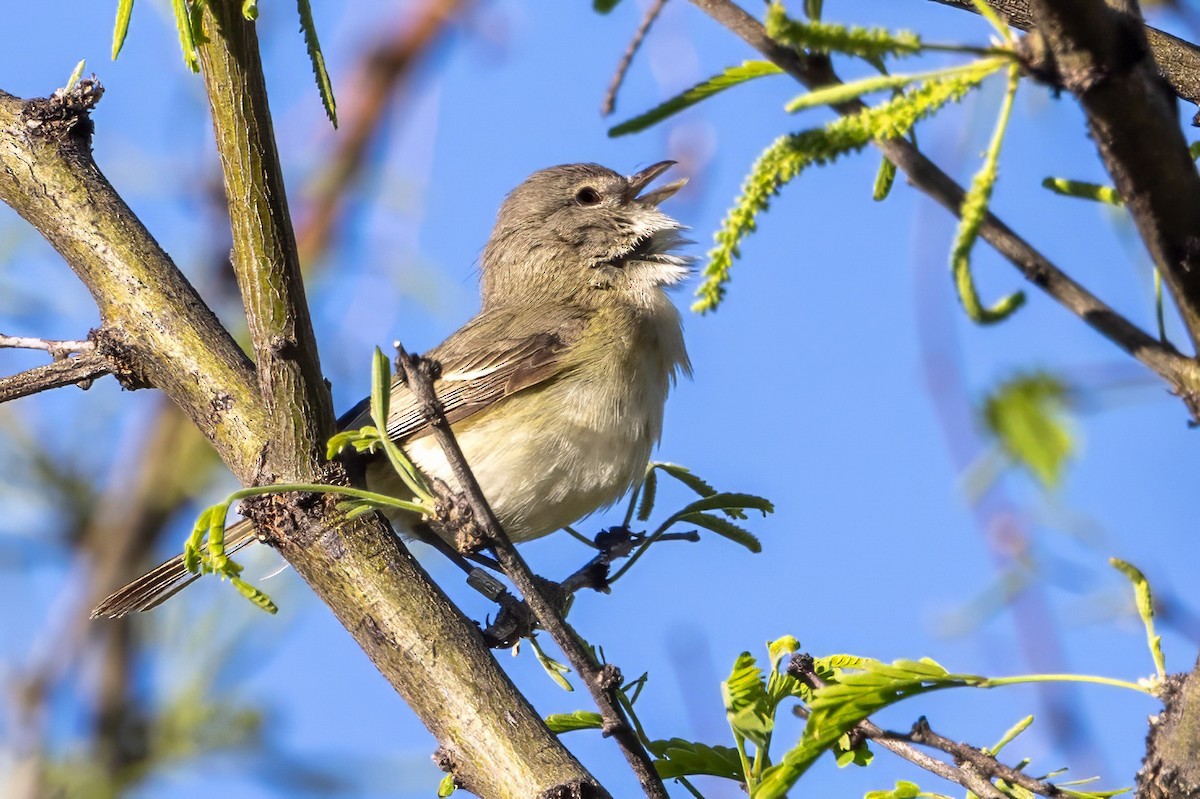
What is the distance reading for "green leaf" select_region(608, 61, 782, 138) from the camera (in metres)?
1.50

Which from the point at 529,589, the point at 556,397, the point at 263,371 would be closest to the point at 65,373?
the point at 263,371

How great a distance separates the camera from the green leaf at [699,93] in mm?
1496

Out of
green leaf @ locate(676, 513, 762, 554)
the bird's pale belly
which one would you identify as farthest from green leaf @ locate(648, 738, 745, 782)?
→ the bird's pale belly

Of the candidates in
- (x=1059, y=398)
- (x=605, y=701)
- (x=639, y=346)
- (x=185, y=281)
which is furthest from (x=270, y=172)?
(x=639, y=346)

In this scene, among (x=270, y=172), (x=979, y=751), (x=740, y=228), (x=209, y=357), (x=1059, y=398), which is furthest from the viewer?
(x=209, y=357)

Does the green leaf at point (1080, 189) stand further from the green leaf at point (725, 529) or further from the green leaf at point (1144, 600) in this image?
the green leaf at point (725, 529)

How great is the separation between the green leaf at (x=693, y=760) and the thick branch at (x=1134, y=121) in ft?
4.79

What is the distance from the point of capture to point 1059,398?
1.71m

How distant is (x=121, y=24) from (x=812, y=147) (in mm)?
1448

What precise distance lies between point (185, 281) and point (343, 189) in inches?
163

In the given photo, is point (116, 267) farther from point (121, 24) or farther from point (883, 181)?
point (883, 181)

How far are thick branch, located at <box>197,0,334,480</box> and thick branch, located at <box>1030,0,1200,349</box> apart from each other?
2003 millimetres

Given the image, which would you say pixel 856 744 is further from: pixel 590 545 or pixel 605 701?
pixel 590 545

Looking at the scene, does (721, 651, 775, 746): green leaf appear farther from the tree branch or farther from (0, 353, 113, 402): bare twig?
(0, 353, 113, 402): bare twig
